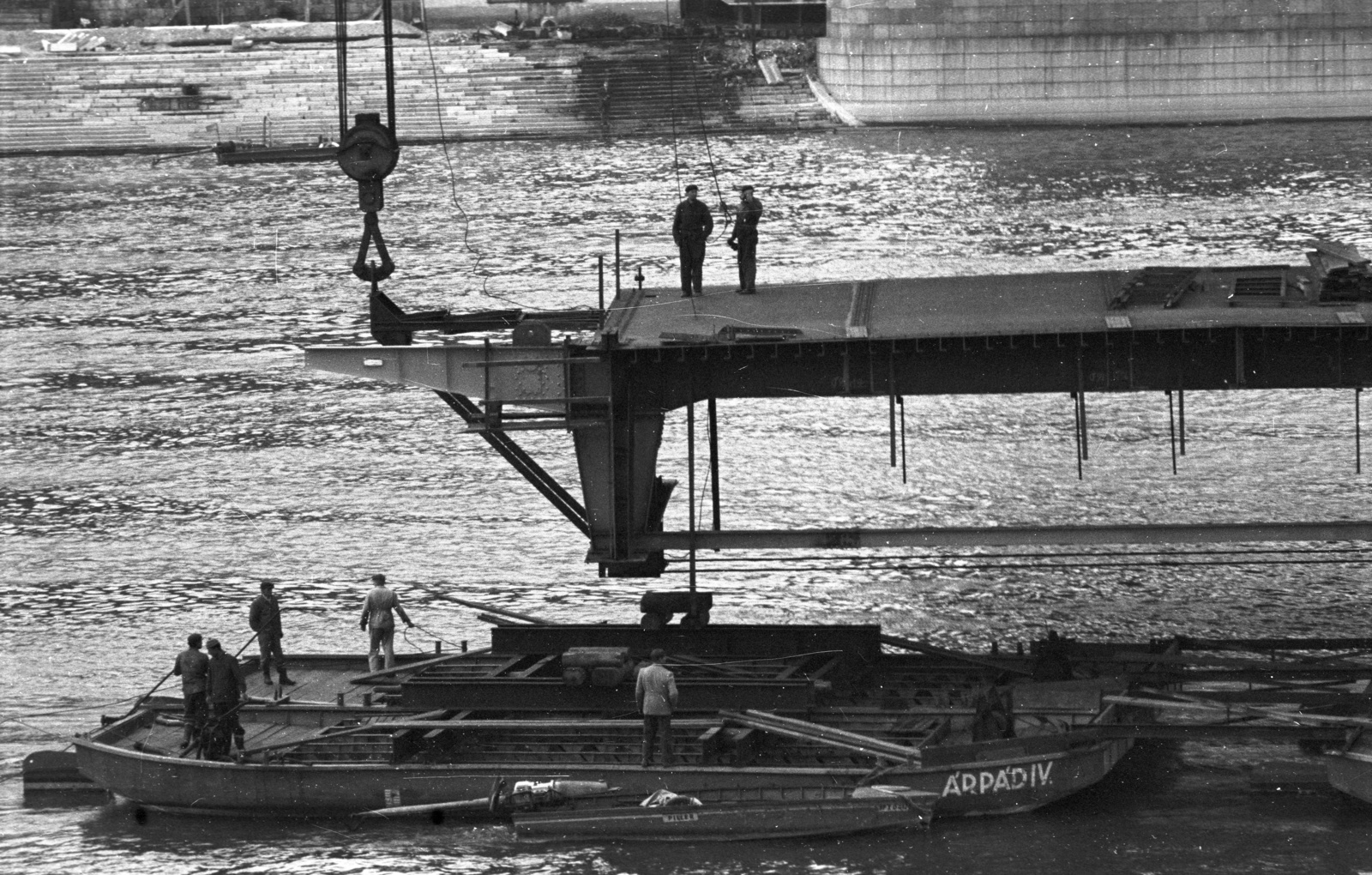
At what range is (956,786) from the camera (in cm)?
2611

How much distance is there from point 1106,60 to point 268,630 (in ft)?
268

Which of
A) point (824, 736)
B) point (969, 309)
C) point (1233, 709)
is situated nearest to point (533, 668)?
point (824, 736)

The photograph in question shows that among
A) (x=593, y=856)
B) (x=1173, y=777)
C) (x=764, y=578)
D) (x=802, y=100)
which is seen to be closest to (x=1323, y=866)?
(x=1173, y=777)

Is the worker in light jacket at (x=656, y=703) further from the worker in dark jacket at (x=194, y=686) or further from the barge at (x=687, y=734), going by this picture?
the worker in dark jacket at (x=194, y=686)

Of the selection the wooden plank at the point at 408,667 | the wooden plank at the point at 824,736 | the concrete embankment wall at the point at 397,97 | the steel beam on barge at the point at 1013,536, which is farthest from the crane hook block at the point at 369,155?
the concrete embankment wall at the point at 397,97

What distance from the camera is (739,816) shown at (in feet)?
84.9

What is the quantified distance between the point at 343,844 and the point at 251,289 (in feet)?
155

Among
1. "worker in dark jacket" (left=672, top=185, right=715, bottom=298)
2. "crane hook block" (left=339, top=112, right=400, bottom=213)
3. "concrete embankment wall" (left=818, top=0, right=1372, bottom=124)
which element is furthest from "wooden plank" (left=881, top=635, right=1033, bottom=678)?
"concrete embankment wall" (left=818, top=0, right=1372, bottom=124)

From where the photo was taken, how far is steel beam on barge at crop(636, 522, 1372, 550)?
96.1 feet

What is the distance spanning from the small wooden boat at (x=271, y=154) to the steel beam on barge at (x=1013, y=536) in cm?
7291

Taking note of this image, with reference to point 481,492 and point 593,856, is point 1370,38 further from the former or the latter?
point 593,856

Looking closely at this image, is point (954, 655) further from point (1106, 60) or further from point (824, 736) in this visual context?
point (1106, 60)

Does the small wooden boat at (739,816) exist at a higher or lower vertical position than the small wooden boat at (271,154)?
lower

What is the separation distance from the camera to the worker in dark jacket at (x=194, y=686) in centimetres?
2800
